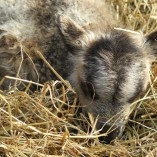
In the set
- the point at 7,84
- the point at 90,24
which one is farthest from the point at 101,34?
the point at 7,84

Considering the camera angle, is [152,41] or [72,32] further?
[152,41]

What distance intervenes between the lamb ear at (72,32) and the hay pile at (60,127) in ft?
1.45

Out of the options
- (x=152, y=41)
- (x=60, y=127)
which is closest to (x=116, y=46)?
(x=152, y=41)

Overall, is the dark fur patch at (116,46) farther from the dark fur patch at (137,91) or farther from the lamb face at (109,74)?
the dark fur patch at (137,91)

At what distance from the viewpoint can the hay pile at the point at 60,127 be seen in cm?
415

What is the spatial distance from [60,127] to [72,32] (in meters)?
0.98

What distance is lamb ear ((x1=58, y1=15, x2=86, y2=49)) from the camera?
469cm

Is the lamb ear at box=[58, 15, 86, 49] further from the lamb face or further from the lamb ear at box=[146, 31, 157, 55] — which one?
the lamb ear at box=[146, 31, 157, 55]

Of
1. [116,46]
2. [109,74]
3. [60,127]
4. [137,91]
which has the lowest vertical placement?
[60,127]

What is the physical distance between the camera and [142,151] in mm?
4406

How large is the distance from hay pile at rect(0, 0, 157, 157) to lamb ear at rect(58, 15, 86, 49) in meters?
0.44

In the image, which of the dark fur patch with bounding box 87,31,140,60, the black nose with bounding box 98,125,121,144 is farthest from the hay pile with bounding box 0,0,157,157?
the dark fur patch with bounding box 87,31,140,60

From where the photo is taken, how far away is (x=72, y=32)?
15.5ft

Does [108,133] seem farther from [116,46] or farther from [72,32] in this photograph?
[72,32]
